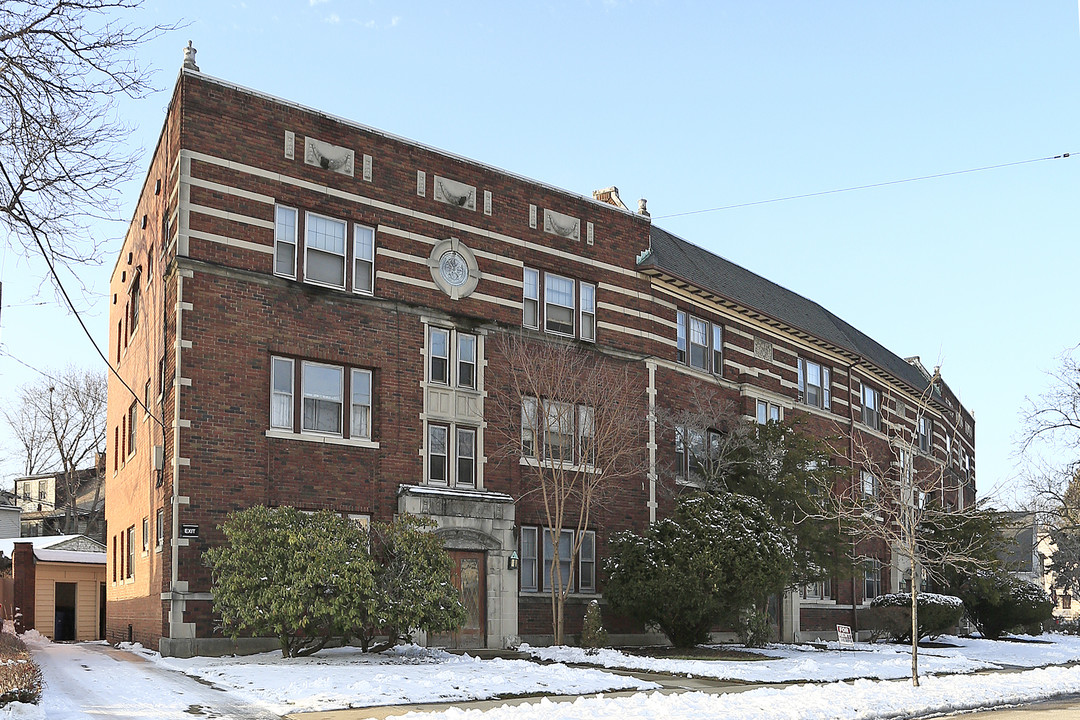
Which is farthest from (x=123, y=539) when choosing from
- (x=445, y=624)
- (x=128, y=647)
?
(x=445, y=624)

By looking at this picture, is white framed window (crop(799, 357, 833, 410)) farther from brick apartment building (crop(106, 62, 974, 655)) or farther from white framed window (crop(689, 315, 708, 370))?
brick apartment building (crop(106, 62, 974, 655))

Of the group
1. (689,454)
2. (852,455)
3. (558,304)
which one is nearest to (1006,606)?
(852,455)

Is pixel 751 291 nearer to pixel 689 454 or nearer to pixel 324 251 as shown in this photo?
pixel 689 454

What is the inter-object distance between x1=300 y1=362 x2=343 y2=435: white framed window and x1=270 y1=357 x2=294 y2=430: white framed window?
1.04 ft

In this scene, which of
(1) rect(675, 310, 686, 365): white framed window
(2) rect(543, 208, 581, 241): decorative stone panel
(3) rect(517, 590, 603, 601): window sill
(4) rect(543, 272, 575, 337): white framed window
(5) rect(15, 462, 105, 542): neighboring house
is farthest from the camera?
(5) rect(15, 462, 105, 542): neighboring house

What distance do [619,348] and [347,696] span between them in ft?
56.5

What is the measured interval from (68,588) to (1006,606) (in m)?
36.1

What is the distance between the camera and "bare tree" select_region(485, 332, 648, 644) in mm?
28375

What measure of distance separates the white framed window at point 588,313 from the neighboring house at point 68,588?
1922 centimetres

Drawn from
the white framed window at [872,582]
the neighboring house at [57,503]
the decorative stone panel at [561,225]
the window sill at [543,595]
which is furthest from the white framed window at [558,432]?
the neighboring house at [57,503]

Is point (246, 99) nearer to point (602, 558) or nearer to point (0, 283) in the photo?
point (0, 283)

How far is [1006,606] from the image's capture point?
1772 inches

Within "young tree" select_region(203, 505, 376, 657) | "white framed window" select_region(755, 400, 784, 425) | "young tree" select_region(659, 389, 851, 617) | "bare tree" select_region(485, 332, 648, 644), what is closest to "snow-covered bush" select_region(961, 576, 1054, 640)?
"white framed window" select_region(755, 400, 784, 425)

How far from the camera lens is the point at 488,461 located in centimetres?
2808
